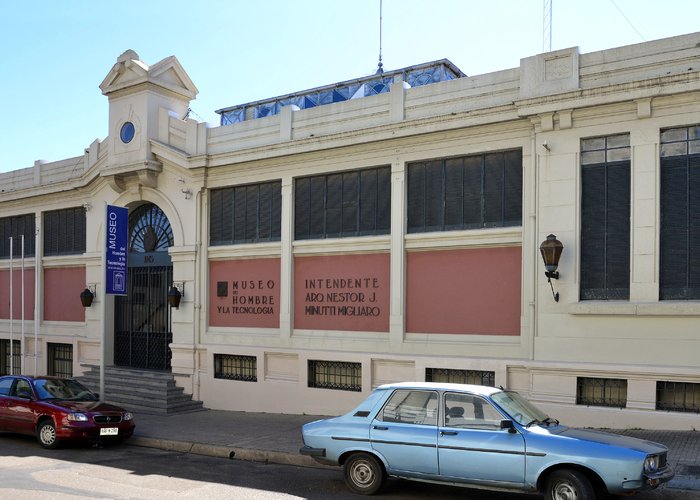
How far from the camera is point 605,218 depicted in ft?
40.0

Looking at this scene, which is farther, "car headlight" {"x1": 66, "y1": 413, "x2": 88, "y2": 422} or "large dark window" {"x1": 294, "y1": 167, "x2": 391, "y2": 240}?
Answer: "large dark window" {"x1": 294, "y1": 167, "x2": 391, "y2": 240}

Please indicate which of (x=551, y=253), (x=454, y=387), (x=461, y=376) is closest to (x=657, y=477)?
(x=454, y=387)

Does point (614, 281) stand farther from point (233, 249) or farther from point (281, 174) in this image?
point (233, 249)

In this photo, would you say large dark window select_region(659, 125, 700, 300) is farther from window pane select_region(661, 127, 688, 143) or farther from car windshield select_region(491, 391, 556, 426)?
car windshield select_region(491, 391, 556, 426)

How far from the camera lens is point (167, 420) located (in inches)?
606

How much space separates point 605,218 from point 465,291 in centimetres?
306

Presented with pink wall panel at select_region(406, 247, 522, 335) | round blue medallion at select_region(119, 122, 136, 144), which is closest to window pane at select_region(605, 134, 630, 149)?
pink wall panel at select_region(406, 247, 522, 335)

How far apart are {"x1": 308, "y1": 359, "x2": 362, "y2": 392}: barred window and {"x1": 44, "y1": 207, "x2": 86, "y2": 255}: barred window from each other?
30.4 feet

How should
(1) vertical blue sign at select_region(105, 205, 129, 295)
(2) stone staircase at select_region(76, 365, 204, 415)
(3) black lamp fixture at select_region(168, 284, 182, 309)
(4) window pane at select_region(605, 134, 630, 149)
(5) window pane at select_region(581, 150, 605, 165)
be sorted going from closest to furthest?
(4) window pane at select_region(605, 134, 630, 149) < (5) window pane at select_region(581, 150, 605, 165) < (1) vertical blue sign at select_region(105, 205, 129, 295) < (2) stone staircase at select_region(76, 365, 204, 415) < (3) black lamp fixture at select_region(168, 284, 182, 309)

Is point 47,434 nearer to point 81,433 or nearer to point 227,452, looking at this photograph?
point 81,433

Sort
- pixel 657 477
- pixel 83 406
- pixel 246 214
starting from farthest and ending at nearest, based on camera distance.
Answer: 1. pixel 246 214
2. pixel 83 406
3. pixel 657 477

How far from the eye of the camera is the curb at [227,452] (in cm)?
1104

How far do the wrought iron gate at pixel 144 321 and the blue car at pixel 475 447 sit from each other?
34.1 ft

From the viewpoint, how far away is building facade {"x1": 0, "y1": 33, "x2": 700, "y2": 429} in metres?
11.7
